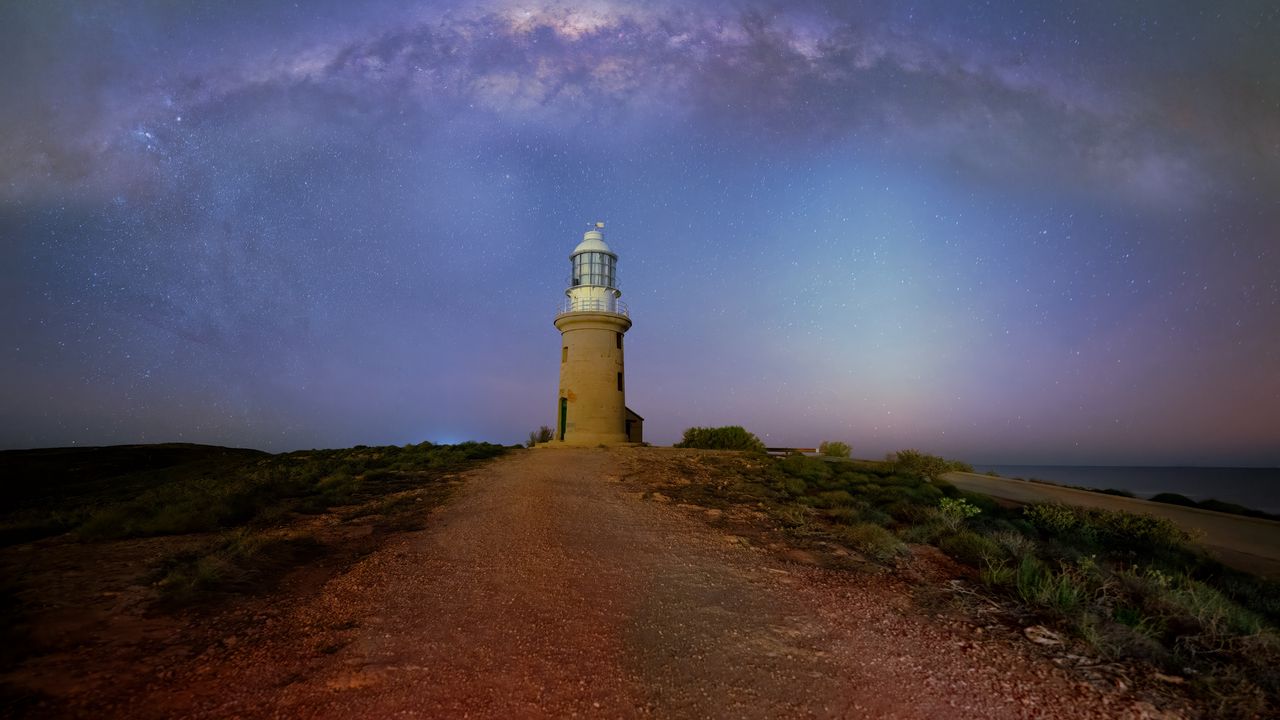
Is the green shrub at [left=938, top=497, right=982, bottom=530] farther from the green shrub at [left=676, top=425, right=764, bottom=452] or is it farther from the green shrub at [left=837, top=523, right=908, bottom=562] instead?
the green shrub at [left=676, top=425, right=764, bottom=452]

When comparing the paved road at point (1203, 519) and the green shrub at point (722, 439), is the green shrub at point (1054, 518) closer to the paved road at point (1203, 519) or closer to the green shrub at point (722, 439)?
the paved road at point (1203, 519)

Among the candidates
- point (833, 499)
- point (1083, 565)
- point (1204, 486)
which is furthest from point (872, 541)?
point (1204, 486)

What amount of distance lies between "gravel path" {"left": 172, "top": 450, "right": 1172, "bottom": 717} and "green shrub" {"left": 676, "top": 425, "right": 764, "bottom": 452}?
2188cm

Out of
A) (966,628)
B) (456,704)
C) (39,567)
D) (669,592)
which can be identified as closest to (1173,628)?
(966,628)

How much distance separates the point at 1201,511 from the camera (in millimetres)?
16906

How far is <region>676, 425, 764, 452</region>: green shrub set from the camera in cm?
2936

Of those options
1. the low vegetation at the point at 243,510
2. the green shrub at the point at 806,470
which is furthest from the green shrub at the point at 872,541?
the low vegetation at the point at 243,510

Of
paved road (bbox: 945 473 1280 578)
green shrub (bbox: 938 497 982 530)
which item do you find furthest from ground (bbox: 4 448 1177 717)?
paved road (bbox: 945 473 1280 578)

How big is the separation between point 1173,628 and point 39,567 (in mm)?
12765

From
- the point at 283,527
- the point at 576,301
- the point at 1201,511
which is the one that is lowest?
the point at 1201,511

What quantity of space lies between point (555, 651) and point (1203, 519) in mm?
20322

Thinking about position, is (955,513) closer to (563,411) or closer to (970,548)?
(970,548)

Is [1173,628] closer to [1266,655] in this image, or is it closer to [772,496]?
[1266,655]

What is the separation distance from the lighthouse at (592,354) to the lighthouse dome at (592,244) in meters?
0.03
